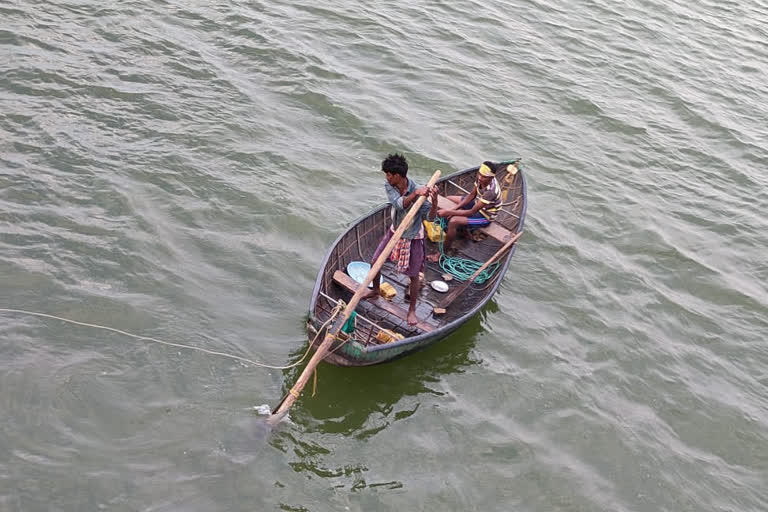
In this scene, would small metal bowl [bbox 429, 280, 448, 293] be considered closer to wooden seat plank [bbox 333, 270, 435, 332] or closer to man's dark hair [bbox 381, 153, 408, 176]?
wooden seat plank [bbox 333, 270, 435, 332]

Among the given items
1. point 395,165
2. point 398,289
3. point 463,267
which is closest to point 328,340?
point 395,165

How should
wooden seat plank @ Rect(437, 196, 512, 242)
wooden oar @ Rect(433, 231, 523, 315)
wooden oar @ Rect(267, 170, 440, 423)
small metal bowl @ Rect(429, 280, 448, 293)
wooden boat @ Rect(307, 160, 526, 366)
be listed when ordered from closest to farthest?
1. wooden oar @ Rect(267, 170, 440, 423)
2. wooden boat @ Rect(307, 160, 526, 366)
3. wooden oar @ Rect(433, 231, 523, 315)
4. small metal bowl @ Rect(429, 280, 448, 293)
5. wooden seat plank @ Rect(437, 196, 512, 242)

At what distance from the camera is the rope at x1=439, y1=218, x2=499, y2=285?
9297 mm

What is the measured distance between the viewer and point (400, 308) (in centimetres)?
841

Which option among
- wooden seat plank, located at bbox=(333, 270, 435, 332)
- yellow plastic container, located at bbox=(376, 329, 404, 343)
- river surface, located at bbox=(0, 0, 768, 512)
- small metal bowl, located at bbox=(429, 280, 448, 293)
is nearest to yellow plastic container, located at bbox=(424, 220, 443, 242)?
small metal bowl, located at bbox=(429, 280, 448, 293)

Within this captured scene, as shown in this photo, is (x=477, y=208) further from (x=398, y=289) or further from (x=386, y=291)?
(x=386, y=291)

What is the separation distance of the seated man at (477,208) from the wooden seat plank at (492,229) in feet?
0.23

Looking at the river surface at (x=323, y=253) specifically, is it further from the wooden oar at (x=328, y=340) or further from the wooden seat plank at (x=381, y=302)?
the wooden seat plank at (x=381, y=302)

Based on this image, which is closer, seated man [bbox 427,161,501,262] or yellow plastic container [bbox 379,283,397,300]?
yellow plastic container [bbox 379,283,397,300]

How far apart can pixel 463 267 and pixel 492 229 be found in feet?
2.61

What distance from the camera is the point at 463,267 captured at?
30.8 feet

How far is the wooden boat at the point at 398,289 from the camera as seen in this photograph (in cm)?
732

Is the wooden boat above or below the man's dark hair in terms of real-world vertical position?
below

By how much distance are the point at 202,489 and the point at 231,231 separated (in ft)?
12.9
